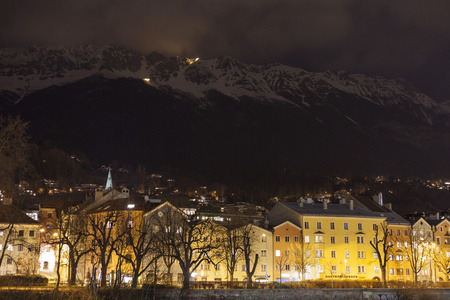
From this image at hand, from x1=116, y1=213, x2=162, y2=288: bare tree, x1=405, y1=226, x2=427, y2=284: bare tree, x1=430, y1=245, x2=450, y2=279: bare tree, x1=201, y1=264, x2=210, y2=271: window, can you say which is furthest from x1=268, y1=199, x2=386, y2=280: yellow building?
x1=116, y1=213, x2=162, y2=288: bare tree

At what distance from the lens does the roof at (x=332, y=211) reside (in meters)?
110

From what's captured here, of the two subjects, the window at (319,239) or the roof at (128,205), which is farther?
the window at (319,239)

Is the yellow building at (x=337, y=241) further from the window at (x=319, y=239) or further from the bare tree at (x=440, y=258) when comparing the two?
the bare tree at (x=440, y=258)

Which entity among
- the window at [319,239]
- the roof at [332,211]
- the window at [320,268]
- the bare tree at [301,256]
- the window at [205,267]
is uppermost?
the roof at [332,211]

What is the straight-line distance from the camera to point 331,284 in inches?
3408

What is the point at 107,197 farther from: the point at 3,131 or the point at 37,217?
the point at 3,131

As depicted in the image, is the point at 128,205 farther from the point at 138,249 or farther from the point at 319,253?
the point at 138,249

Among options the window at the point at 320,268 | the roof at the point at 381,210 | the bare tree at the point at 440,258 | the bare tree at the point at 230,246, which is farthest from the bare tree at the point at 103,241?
the bare tree at the point at 440,258

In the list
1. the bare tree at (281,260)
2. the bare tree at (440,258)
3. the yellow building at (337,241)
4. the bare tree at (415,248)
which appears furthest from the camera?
the bare tree at (415,248)

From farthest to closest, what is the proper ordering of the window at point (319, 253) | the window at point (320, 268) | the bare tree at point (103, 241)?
1. the window at point (319, 253)
2. the window at point (320, 268)
3. the bare tree at point (103, 241)

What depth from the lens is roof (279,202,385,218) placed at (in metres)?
110

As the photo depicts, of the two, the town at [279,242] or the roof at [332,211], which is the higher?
the roof at [332,211]

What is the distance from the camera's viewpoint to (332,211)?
112 m

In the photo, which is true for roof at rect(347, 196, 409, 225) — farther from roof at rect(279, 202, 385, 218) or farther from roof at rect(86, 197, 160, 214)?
roof at rect(86, 197, 160, 214)
